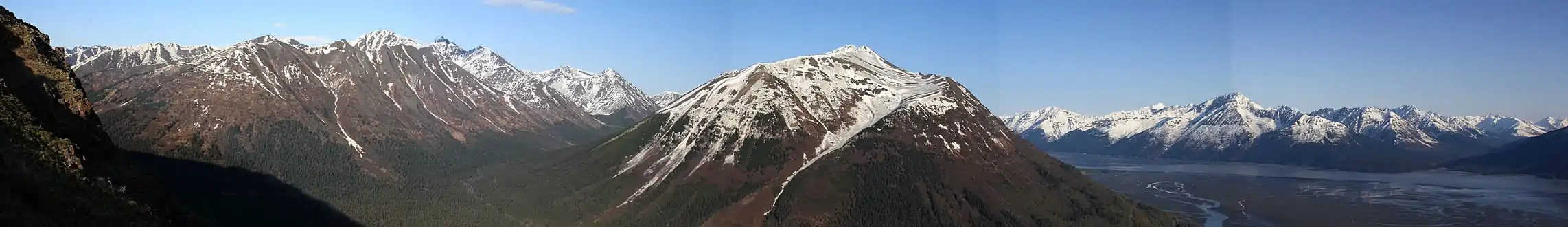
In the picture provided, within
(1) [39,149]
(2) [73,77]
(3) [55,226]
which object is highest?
(2) [73,77]

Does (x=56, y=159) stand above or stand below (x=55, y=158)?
below

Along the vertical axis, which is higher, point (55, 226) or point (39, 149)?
point (39, 149)

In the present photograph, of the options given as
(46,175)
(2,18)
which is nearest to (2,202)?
(46,175)

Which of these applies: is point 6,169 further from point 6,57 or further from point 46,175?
point 6,57

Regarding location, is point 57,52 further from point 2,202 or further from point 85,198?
point 2,202

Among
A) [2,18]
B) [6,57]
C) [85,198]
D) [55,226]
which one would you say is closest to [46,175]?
[85,198]

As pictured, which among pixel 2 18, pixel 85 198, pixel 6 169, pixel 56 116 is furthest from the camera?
pixel 2 18

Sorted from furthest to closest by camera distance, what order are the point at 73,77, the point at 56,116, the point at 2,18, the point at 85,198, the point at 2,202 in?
the point at 73,77
the point at 2,18
the point at 56,116
the point at 85,198
the point at 2,202

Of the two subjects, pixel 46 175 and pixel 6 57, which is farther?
pixel 6 57

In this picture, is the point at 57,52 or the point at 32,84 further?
the point at 57,52
